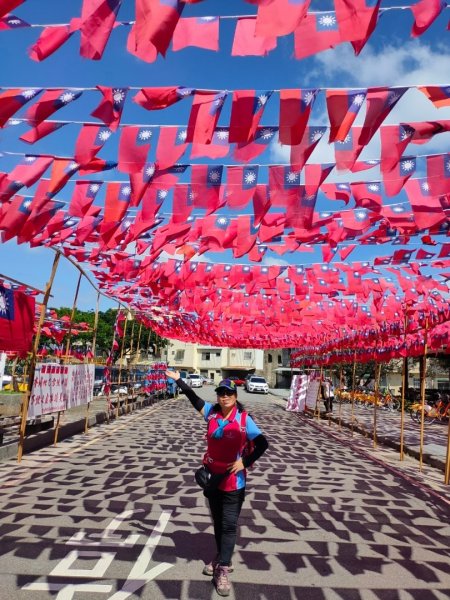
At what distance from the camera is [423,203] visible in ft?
20.6

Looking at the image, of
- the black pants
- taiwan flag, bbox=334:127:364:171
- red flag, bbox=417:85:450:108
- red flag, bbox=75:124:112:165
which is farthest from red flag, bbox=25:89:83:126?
the black pants

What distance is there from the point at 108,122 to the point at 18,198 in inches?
140

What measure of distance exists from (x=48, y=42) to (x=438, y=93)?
3.48 metres

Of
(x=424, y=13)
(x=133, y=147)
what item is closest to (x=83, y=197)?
(x=133, y=147)

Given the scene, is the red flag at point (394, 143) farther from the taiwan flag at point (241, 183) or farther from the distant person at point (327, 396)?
the distant person at point (327, 396)

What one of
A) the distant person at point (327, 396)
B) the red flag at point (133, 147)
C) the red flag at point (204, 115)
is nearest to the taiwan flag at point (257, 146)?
the red flag at point (204, 115)

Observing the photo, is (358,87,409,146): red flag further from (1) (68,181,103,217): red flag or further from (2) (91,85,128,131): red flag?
(1) (68,181,103,217): red flag

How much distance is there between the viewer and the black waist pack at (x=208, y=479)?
4.07 metres

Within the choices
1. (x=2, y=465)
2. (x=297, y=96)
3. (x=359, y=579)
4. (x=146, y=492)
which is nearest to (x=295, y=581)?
(x=359, y=579)

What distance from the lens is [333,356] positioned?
23.5 m

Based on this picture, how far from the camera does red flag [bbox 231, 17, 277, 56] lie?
3990mm

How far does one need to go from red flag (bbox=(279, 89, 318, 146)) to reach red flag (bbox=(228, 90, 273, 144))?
216 mm

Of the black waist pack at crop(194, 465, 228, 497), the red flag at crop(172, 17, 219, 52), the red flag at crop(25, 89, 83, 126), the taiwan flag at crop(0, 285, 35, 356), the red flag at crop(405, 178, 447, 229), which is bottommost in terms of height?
the black waist pack at crop(194, 465, 228, 497)

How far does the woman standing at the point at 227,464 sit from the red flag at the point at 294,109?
8.25 feet
